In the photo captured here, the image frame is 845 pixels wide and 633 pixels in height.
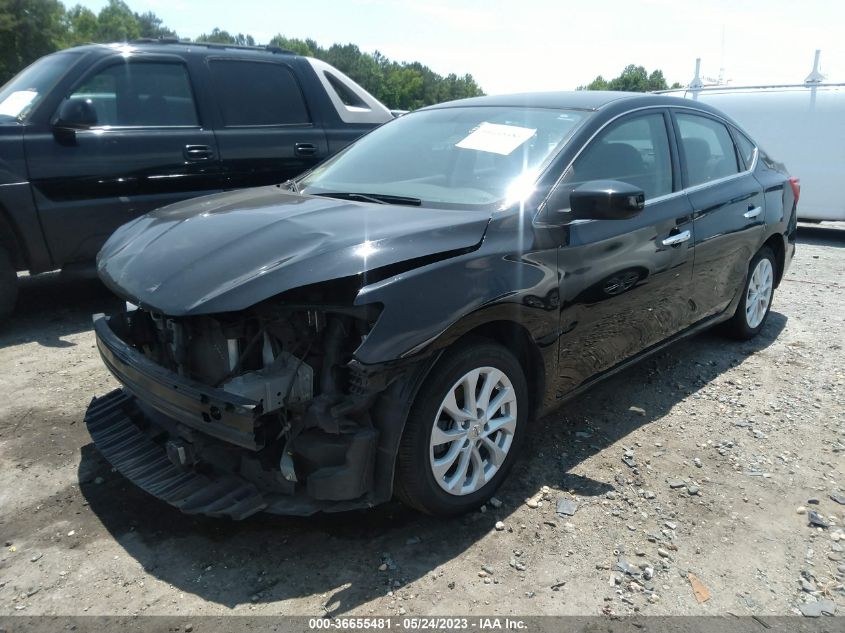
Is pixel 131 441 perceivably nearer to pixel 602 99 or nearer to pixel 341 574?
pixel 341 574

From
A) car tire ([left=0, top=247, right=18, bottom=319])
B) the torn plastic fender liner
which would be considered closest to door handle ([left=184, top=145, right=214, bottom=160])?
car tire ([left=0, top=247, right=18, bottom=319])

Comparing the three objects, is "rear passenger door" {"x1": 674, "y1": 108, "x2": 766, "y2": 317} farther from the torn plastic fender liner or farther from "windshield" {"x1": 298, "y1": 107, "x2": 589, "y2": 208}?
the torn plastic fender liner

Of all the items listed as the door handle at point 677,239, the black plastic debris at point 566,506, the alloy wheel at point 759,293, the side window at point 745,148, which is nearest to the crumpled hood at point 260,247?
the black plastic debris at point 566,506

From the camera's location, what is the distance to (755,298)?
16.2ft

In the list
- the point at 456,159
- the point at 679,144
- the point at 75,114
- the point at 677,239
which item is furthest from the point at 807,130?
the point at 75,114

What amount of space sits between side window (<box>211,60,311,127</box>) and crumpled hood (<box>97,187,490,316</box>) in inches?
113

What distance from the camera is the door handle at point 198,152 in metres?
5.31

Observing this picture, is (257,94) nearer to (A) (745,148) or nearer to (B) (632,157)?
→ (B) (632,157)

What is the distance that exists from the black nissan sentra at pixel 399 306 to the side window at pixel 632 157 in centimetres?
1

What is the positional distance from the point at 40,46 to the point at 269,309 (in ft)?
180

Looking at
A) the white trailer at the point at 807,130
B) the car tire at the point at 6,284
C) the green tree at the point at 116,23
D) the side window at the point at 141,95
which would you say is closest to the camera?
the car tire at the point at 6,284

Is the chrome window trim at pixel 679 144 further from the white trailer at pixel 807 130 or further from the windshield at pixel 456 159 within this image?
the white trailer at pixel 807 130

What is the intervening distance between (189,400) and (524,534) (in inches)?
56.5

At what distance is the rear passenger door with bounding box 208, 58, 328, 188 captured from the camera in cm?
557
